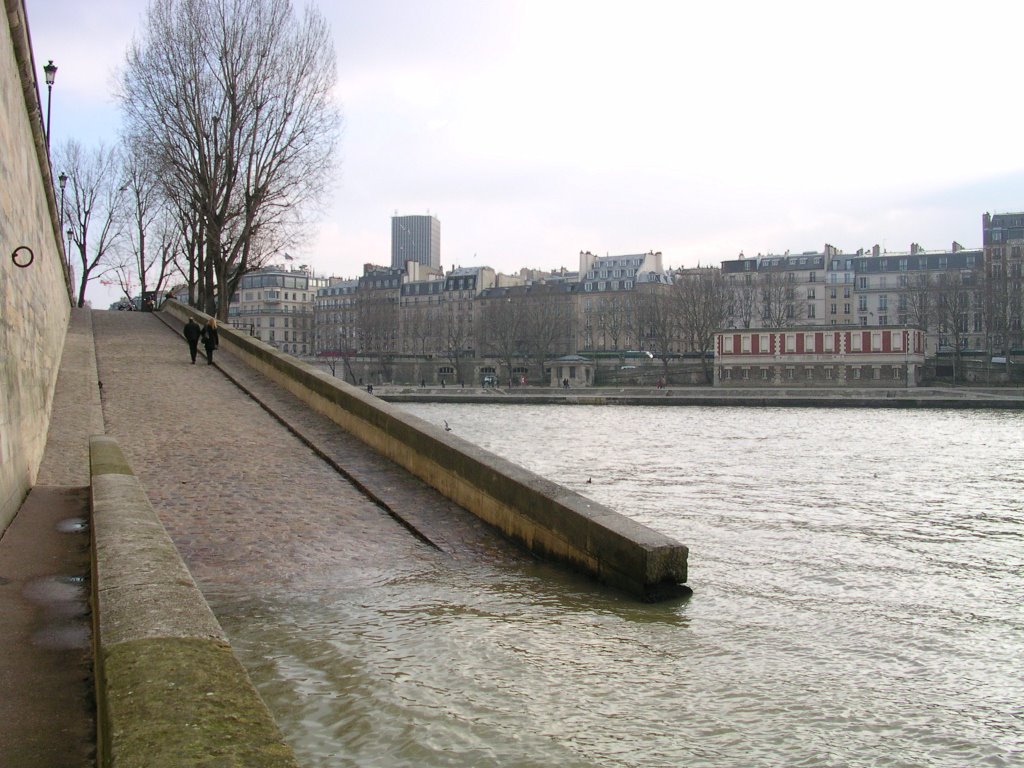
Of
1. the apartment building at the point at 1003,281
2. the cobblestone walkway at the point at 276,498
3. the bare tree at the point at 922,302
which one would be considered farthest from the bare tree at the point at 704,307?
the cobblestone walkway at the point at 276,498

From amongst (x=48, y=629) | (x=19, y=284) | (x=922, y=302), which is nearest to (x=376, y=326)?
(x=922, y=302)

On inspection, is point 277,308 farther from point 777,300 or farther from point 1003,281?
point 1003,281

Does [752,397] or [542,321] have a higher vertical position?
[542,321]

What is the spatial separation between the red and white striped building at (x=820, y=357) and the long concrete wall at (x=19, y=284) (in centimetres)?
6134

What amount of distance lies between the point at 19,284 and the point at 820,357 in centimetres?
6494

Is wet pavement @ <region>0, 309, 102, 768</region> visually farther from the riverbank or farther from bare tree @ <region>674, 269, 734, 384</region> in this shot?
bare tree @ <region>674, 269, 734, 384</region>

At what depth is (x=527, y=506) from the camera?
8219mm

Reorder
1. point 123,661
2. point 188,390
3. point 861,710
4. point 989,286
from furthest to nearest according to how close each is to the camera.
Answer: point 989,286
point 188,390
point 861,710
point 123,661

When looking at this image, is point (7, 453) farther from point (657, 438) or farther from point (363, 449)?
point (657, 438)

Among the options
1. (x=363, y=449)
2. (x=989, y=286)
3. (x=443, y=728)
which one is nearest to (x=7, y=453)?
(x=443, y=728)

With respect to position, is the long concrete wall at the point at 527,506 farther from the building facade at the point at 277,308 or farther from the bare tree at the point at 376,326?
the building facade at the point at 277,308

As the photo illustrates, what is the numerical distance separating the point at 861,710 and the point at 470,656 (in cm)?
221

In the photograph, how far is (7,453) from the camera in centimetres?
664

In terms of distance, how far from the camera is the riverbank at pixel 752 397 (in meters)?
49.3
